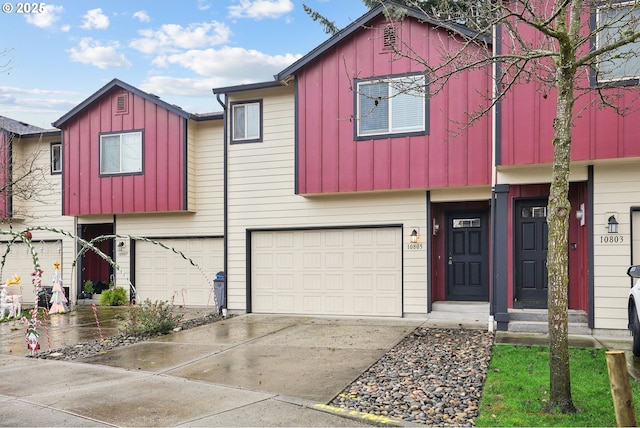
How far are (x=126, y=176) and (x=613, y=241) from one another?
11864 mm

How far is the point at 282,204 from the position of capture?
488 inches

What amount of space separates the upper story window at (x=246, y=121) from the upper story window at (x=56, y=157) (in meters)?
6.79

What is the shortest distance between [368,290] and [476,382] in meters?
5.62

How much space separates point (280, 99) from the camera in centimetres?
1244

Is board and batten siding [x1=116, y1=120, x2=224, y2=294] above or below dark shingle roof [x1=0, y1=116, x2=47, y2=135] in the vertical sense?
below

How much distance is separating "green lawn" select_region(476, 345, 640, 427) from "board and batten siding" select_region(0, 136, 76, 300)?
13.3 metres

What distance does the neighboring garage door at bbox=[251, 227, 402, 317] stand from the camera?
11.5m

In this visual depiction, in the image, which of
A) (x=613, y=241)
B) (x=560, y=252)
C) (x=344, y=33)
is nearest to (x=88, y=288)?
(x=344, y=33)

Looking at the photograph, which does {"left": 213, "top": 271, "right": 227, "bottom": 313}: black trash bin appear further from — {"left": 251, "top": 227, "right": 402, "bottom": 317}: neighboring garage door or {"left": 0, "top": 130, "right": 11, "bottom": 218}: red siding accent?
{"left": 0, "top": 130, "right": 11, "bottom": 218}: red siding accent

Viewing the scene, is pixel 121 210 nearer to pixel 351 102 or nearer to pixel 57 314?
pixel 57 314

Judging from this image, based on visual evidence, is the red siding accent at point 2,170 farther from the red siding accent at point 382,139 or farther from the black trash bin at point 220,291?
the red siding accent at point 382,139

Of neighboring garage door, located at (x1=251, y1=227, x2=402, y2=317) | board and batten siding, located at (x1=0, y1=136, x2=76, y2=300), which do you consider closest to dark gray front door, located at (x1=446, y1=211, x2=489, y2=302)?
neighboring garage door, located at (x1=251, y1=227, x2=402, y2=317)

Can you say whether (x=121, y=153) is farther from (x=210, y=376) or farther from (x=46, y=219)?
(x=210, y=376)

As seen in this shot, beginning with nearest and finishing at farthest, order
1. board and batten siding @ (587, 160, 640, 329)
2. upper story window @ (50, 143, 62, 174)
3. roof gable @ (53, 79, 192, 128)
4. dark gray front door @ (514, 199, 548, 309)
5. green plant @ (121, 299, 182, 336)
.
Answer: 1. board and batten siding @ (587, 160, 640, 329)
2. green plant @ (121, 299, 182, 336)
3. dark gray front door @ (514, 199, 548, 309)
4. roof gable @ (53, 79, 192, 128)
5. upper story window @ (50, 143, 62, 174)
